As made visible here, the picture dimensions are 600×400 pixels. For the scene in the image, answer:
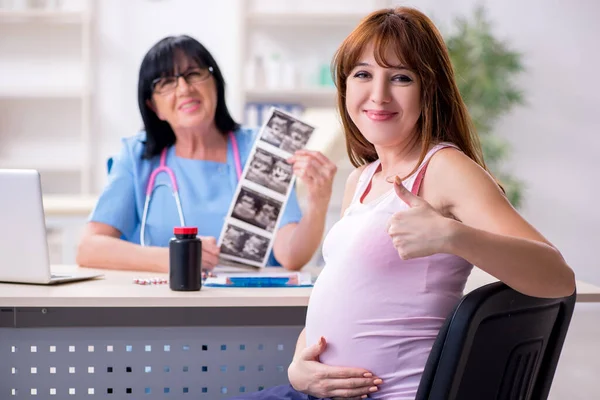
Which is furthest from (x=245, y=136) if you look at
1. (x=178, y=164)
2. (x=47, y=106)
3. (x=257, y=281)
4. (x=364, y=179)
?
(x=47, y=106)

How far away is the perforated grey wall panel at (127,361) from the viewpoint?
191cm

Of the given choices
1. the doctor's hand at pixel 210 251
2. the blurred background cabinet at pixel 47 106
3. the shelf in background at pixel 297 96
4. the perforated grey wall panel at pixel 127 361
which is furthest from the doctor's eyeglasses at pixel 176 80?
the blurred background cabinet at pixel 47 106

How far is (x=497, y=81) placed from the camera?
17.0ft

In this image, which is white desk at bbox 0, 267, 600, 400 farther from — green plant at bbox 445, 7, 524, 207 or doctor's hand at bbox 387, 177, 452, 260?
green plant at bbox 445, 7, 524, 207

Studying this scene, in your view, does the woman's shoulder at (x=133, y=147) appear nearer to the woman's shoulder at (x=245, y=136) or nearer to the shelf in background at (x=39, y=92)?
the woman's shoulder at (x=245, y=136)

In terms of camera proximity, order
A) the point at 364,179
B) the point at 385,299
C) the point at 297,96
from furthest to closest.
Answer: the point at 297,96 < the point at 364,179 < the point at 385,299

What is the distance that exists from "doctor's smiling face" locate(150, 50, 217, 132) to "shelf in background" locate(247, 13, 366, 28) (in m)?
2.82

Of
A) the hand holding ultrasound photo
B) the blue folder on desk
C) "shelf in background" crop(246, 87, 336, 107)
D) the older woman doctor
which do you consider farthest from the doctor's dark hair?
"shelf in background" crop(246, 87, 336, 107)

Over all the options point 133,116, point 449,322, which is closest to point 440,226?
point 449,322

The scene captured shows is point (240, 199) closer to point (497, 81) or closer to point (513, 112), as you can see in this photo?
point (497, 81)

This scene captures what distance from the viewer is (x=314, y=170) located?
221 cm

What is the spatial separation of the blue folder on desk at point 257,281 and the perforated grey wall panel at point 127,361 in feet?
0.35

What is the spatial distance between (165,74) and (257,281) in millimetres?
857

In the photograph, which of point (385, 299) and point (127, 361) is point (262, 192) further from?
point (385, 299)
